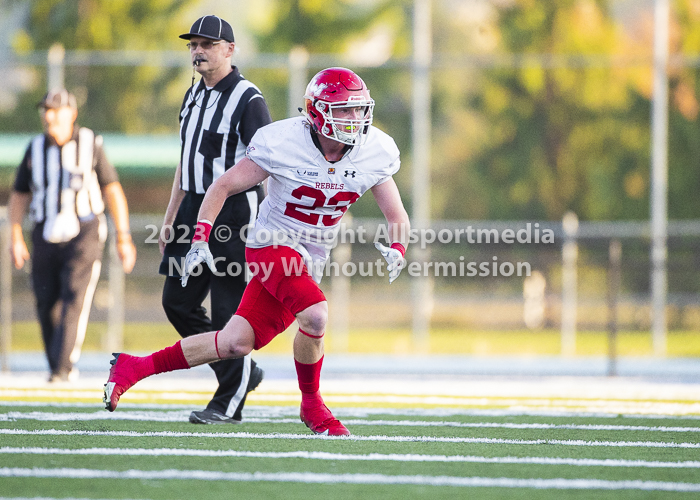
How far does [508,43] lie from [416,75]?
335 inches

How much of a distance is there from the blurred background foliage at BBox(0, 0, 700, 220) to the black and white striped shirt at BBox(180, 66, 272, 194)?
40.2 ft

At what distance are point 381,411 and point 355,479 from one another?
2.34 metres

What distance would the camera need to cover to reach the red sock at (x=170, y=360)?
4.51 m

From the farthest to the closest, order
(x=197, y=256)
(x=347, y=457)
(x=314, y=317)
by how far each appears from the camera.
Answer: (x=314, y=317) < (x=197, y=256) < (x=347, y=457)

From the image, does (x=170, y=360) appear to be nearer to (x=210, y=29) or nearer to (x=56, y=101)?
(x=210, y=29)

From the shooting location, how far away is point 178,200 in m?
5.23

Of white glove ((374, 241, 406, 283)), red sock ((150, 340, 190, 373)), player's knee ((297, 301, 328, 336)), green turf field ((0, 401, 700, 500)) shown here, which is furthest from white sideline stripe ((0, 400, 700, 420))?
white glove ((374, 241, 406, 283))

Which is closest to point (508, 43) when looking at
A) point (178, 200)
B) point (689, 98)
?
point (689, 98)

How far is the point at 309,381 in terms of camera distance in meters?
4.62

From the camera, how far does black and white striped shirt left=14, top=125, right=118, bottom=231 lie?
275 inches

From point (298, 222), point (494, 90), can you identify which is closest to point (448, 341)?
point (494, 90)

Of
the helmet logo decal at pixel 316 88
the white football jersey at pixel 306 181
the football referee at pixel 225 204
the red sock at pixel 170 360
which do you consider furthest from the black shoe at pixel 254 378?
the helmet logo decal at pixel 316 88

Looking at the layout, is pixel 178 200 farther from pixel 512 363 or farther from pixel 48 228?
pixel 512 363

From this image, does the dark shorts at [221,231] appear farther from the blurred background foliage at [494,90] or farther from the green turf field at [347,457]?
the blurred background foliage at [494,90]
